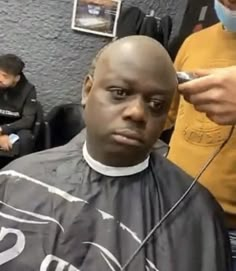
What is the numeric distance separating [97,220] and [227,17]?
688 millimetres

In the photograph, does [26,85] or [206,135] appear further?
[26,85]

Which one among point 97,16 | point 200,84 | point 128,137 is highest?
point 200,84

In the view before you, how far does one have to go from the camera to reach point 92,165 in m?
1.29

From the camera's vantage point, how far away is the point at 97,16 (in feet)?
12.1

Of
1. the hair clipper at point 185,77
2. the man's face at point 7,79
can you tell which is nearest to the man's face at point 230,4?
the hair clipper at point 185,77

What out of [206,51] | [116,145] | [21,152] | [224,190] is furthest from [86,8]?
[116,145]

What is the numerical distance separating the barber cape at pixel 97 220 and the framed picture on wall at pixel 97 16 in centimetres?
241

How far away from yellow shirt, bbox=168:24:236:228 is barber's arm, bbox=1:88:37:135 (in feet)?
6.21

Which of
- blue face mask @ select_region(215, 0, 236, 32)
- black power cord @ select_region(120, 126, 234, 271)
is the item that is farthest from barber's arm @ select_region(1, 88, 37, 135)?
black power cord @ select_region(120, 126, 234, 271)

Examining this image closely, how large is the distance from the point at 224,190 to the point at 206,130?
0.16 metres

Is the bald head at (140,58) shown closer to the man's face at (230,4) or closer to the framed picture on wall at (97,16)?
the man's face at (230,4)

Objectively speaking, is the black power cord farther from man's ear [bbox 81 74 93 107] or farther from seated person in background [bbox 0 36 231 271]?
man's ear [bbox 81 74 93 107]

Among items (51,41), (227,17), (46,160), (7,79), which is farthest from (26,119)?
(46,160)

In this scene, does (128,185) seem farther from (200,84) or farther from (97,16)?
(97,16)
